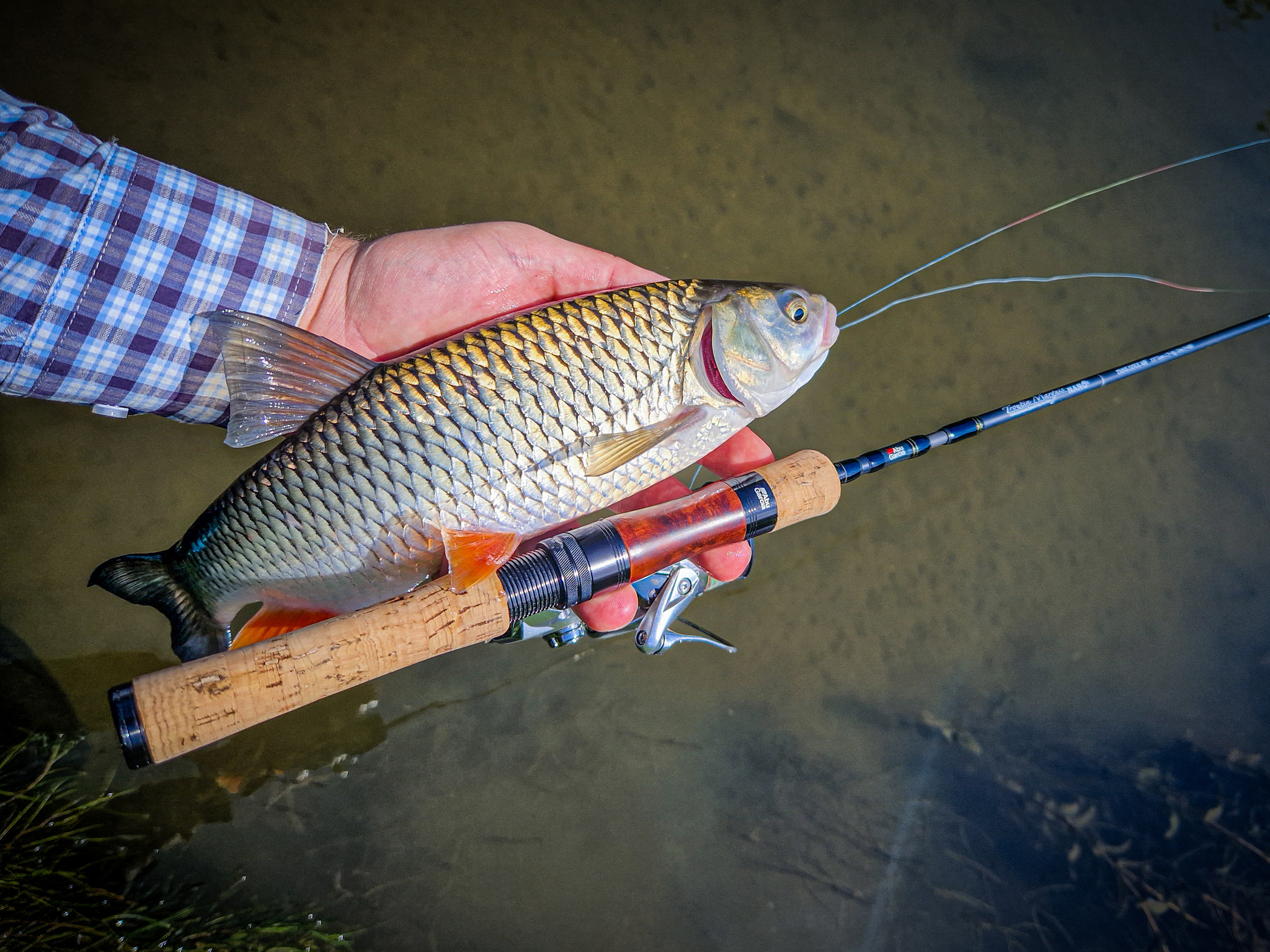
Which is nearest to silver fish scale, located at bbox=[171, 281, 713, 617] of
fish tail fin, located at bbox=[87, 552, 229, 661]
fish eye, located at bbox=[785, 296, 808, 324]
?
fish tail fin, located at bbox=[87, 552, 229, 661]

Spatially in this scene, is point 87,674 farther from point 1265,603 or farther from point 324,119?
point 1265,603

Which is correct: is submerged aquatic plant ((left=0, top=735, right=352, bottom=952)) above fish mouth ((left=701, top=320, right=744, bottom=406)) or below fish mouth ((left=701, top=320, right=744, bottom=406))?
below

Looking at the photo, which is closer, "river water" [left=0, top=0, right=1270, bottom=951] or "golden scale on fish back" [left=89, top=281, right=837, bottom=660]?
"golden scale on fish back" [left=89, top=281, right=837, bottom=660]

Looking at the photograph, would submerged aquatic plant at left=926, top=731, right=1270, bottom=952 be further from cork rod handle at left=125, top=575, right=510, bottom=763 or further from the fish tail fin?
the fish tail fin

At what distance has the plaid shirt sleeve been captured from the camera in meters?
1.66

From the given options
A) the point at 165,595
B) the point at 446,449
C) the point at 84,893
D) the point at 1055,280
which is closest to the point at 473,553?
the point at 446,449

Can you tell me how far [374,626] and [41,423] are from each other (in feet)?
5.24

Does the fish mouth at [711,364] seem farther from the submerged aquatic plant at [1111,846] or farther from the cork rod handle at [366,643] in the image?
the submerged aquatic plant at [1111,846]

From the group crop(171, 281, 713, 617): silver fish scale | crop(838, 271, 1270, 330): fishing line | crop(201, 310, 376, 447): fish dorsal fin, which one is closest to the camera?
crop(171, 281, 713, 617): silver fish scale

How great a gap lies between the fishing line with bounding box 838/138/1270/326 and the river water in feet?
0.13

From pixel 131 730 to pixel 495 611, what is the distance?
680 millimetres

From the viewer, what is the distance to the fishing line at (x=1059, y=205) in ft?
8.76

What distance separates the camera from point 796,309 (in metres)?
1.76

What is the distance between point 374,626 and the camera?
59.1 inches
